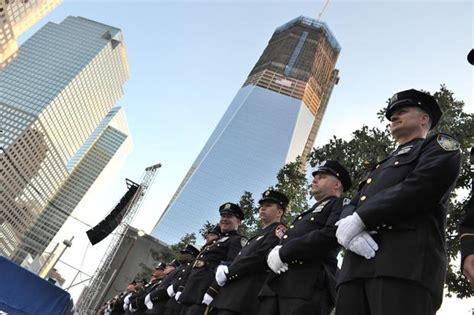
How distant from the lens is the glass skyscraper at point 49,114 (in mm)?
100519

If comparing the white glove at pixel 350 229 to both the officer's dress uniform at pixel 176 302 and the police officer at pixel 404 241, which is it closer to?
the police officer at pixel 404 241

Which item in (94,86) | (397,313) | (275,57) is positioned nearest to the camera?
(397,313)

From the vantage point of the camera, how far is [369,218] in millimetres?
1979

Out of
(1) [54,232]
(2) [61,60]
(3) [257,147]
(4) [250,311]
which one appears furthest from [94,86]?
(4) [250,311]

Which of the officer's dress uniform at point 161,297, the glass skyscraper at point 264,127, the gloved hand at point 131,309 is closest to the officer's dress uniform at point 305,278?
the officer's dress uniform at point 161,297

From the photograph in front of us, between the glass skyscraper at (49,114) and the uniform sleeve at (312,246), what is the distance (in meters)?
99.5

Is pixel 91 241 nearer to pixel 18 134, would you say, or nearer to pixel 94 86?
pixel 18 134

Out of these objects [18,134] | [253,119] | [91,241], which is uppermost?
[253,119]

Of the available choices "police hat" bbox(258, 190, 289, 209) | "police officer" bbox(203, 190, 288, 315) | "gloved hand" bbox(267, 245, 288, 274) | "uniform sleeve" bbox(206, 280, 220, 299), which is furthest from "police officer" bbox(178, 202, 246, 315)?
"gloved hand" bbox(267, 245, 288, 274)

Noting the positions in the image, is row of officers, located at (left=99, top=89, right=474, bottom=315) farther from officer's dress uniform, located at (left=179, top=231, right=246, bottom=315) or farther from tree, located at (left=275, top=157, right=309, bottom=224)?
tree, located at (left=275, top=157, right=309, bottom=224)

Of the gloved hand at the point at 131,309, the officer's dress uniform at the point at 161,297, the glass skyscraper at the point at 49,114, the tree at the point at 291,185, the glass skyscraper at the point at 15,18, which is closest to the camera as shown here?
the officer's dress uniform at the point at 161,297

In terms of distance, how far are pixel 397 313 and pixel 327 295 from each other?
957 mm

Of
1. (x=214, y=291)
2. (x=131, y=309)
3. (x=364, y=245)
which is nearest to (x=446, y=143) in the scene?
(x=364, y=245)

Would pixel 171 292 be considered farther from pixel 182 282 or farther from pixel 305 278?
pixel 305 278
